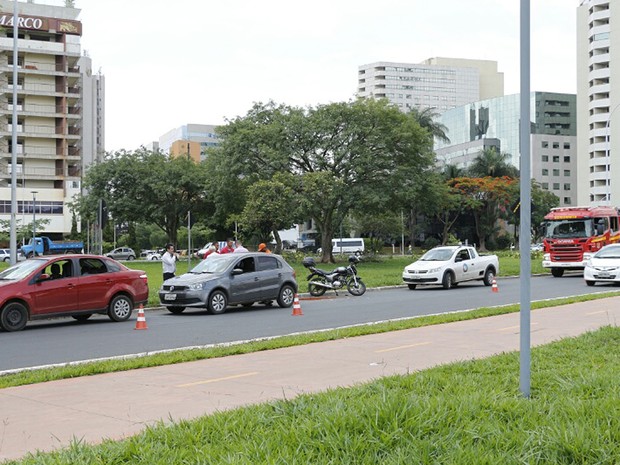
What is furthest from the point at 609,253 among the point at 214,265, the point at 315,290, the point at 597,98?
the point at 597,98

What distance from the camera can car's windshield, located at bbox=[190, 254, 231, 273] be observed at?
19.8m

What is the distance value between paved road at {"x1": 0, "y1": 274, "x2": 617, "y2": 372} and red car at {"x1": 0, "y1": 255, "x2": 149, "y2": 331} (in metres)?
0.37

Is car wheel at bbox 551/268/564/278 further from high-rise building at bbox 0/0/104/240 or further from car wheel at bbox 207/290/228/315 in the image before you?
high-rise building at bbox 0/0/104/240

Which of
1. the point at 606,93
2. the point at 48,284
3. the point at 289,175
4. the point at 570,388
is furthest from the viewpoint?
the point at 606,93

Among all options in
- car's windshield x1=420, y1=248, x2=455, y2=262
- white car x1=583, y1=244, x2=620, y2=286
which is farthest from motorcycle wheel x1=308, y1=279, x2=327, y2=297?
white car x1=583, y1=244, x2=620, y2=286

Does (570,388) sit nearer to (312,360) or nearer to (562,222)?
(312,360)

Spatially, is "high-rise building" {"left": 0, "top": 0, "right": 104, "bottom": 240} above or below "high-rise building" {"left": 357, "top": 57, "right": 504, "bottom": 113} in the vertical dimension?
below

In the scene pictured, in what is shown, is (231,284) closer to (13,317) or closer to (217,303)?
(217,303)

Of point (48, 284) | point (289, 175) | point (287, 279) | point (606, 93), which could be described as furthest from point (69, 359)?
point (606, 93)

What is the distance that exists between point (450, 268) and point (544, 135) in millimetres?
99278

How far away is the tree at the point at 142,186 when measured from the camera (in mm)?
54938

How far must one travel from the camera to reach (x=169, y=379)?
923 centimetres

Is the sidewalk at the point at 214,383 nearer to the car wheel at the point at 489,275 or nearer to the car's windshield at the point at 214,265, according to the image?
the car's windshield at the point at 214,265

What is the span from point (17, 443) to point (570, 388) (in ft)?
16.1
